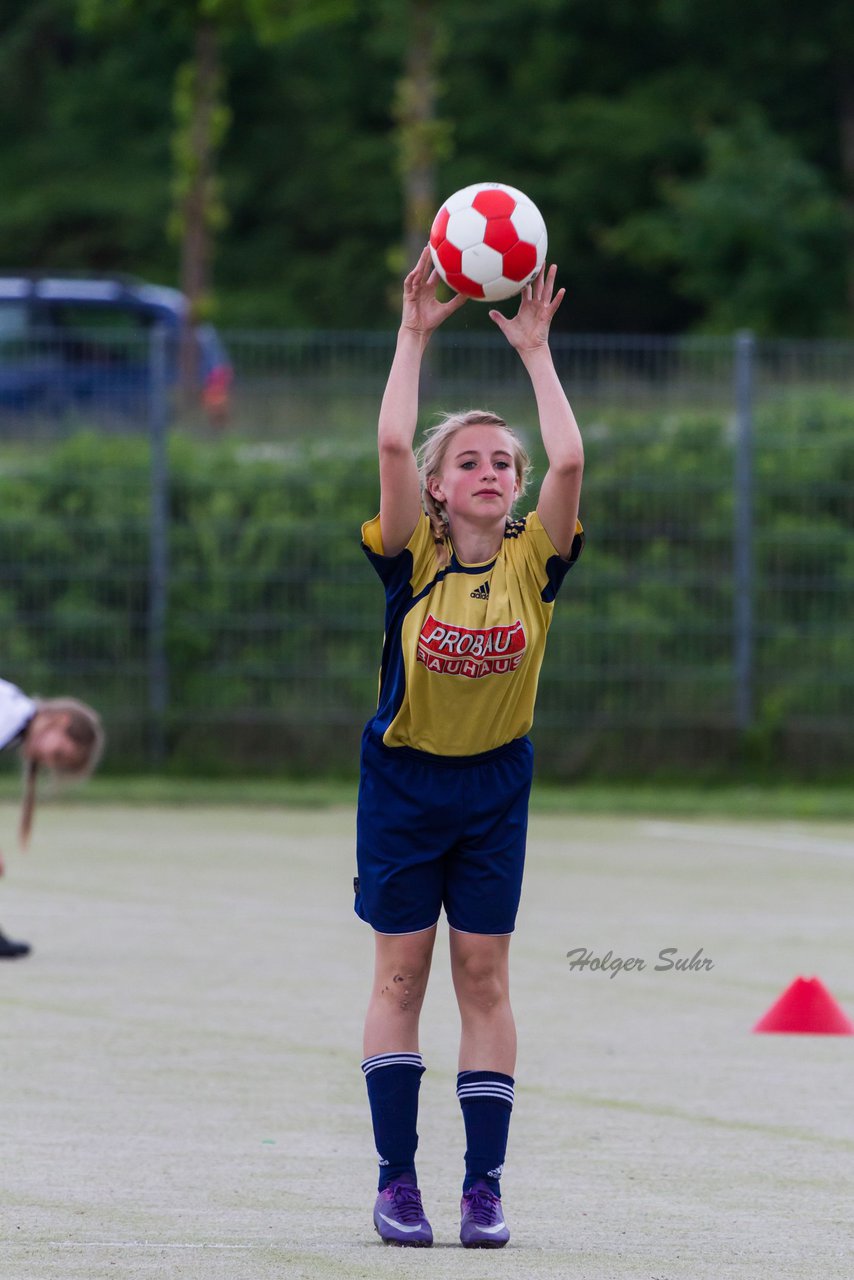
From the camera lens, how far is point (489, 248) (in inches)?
208

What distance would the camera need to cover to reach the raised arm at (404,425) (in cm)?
458

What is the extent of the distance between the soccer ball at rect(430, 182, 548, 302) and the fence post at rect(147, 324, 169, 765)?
9243 mm

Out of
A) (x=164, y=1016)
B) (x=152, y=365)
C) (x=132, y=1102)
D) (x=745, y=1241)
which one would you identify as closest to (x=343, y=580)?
(x=152, y=365)

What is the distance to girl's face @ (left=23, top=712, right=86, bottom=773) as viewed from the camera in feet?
26.3

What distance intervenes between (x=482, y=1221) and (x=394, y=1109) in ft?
1.01

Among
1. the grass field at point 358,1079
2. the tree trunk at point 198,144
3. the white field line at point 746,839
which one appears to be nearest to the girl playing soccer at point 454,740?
the grass field at point 358,1079

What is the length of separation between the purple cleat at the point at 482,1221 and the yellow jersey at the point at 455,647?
94 cm

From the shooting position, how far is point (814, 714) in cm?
1451

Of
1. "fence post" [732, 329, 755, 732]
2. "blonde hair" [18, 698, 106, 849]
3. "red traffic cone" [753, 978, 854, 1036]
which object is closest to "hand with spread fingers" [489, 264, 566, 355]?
"red traffic cone" [753, 978, 854, 1036]

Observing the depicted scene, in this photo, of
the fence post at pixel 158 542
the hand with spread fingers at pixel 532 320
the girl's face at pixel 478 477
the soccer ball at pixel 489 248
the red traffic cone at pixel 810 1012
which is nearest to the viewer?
the girl's face at pixel 478 477

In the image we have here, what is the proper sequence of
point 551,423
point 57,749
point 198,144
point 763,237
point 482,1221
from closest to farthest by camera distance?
point 482,1221 < point 551,423 < point 57,749 < point 198,144 < point 763,237

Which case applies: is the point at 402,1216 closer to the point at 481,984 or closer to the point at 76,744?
the point at 481,984

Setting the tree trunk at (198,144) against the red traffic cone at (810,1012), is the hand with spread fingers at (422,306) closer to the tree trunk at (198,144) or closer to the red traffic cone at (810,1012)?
the red traffic cone at (810,1012)

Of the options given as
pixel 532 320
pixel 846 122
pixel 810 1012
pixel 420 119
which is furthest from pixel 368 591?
pixel 846 122
